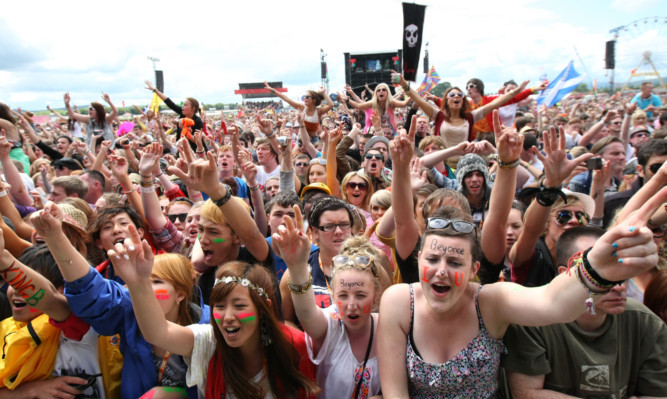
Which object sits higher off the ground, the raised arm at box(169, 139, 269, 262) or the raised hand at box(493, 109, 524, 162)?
the raised hand at box(493, 109, 524, 162)

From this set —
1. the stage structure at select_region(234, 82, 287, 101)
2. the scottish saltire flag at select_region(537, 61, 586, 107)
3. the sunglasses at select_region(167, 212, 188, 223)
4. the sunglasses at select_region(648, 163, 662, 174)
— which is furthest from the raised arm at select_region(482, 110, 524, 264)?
the stage structure at select_region(234, 82, 287, 101)

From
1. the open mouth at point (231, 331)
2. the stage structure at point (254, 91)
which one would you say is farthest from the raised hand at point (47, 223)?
the stage structure at point (254, 91)

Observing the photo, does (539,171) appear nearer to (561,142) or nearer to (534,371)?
(561,142)

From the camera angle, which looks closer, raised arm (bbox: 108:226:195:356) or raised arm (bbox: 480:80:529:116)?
raised arm (bbox: 108:226:195:356)

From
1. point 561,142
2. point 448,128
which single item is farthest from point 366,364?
point 448,128

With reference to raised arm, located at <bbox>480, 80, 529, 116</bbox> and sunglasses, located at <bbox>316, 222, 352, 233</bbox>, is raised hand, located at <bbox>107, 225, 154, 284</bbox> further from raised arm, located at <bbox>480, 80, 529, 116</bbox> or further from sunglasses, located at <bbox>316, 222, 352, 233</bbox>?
raised arm, located at <bbox>480, 80, 529, 116</bbox>

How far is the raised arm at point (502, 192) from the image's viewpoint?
2.27 meters

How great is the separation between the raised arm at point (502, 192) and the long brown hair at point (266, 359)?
4.34ft

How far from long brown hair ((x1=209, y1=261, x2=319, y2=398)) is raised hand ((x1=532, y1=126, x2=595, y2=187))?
1.85 meters

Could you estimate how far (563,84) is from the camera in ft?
31.2

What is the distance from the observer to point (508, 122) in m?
7.39

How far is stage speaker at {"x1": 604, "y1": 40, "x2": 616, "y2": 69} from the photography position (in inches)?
815

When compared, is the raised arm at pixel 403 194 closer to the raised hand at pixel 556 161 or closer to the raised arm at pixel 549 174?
the raised arm at pixel 549 174

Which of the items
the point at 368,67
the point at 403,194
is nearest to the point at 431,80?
the point at 368,67
